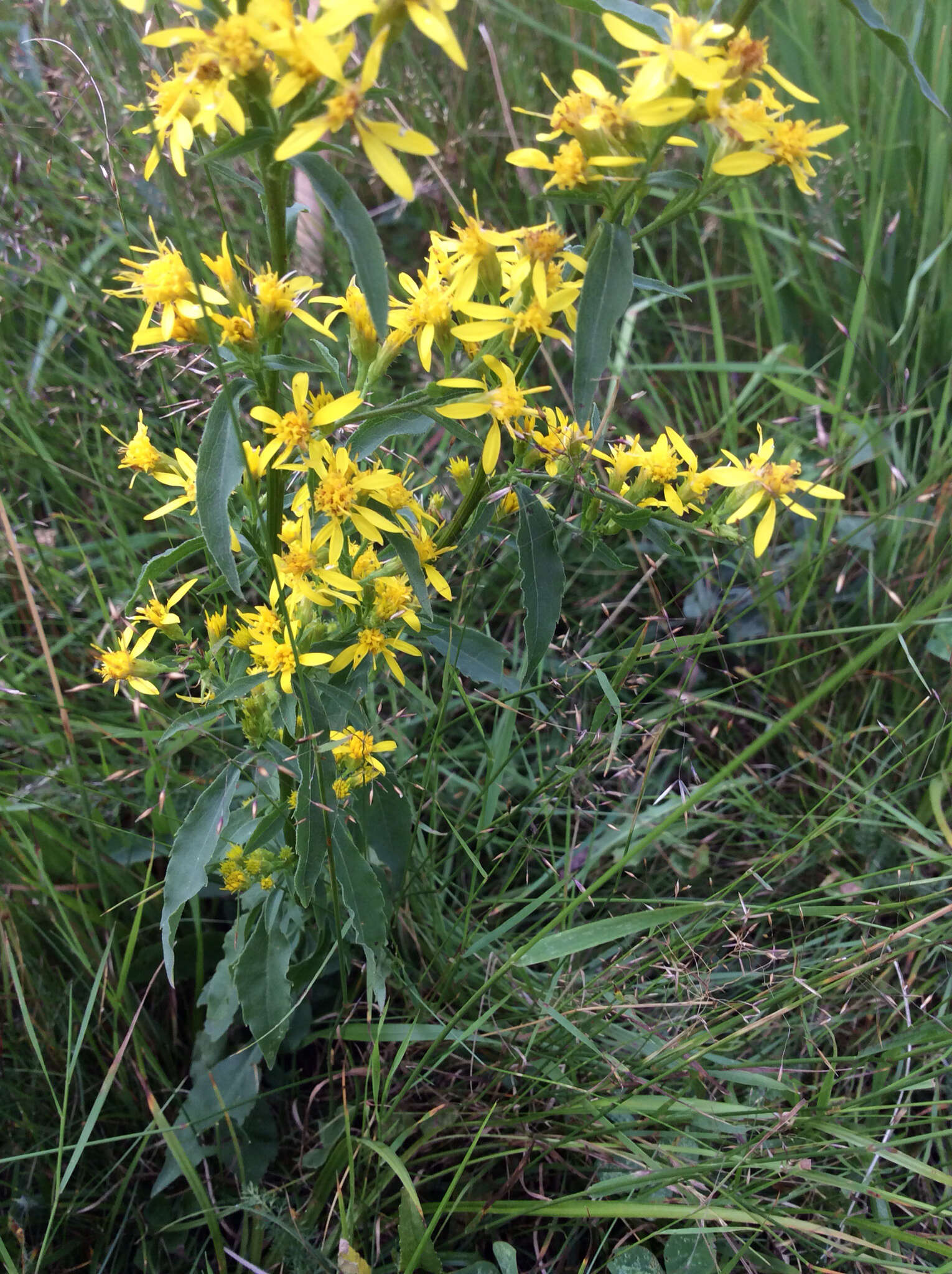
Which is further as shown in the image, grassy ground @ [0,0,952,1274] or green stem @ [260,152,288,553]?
grassy ground @ [0,0,952,1274]

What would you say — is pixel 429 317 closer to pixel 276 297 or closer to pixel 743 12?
pixel 276 297

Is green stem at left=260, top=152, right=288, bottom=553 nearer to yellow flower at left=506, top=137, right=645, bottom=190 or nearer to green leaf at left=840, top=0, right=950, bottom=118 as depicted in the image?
yellow flower at left=506, top=137, right=645, bottom=190

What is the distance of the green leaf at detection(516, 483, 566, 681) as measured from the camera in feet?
4.49

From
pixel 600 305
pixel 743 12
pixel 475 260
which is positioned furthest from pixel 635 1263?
pixel 743 12

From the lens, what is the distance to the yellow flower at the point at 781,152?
3.53 feet

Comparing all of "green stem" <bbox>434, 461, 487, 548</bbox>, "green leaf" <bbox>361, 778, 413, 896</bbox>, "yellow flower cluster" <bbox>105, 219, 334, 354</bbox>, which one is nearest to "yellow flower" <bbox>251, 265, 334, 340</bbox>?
"yellow flower cluster" <bbox>105, 219, 334, 354</bbox>

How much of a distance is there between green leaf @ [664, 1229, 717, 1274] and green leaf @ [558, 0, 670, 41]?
168 centimetres

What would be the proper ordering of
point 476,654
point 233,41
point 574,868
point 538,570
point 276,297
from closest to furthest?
point 233,41 < point 276,297 < point 538,570 < point 476,654 < point 574,868

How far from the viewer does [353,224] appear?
105 centimetres

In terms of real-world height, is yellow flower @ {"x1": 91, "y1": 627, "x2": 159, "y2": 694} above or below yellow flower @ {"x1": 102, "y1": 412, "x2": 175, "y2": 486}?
below

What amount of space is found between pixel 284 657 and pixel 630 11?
0.94 meters

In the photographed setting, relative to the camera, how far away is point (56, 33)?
9.52 ft

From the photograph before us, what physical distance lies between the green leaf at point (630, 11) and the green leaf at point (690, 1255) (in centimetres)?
168

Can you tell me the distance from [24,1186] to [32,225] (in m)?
2.25
